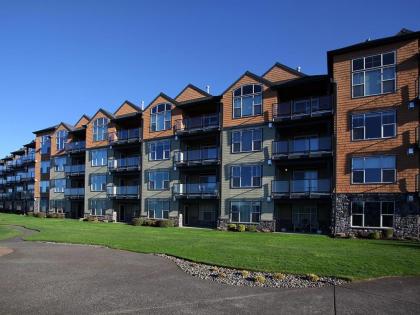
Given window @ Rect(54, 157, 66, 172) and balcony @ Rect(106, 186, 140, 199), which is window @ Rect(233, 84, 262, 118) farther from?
window @ Rect(54, 157, 66, 172)

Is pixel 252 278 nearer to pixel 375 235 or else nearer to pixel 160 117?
pixel 375 235

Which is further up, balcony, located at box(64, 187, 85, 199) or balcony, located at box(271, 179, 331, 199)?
balcony, located at box(271, 179, 331, 199)

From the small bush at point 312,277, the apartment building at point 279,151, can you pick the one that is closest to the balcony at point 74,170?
the apartment building at point 279,151

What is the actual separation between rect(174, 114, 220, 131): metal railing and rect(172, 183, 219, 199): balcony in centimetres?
559

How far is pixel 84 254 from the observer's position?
60.4 feet

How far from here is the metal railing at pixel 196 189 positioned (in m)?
38.3

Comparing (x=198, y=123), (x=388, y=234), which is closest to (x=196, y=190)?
(x=198, y=123)

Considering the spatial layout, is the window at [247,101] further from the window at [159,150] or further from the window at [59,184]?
the window at [59,184]

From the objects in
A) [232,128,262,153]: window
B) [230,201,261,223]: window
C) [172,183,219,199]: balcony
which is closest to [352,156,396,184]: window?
[232,128,262,153]: window

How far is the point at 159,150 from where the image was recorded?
43.8 m

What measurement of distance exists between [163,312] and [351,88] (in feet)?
84.4

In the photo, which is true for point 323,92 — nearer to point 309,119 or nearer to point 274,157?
point 309,119

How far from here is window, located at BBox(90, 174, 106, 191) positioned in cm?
5019

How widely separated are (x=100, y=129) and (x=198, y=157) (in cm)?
1793
